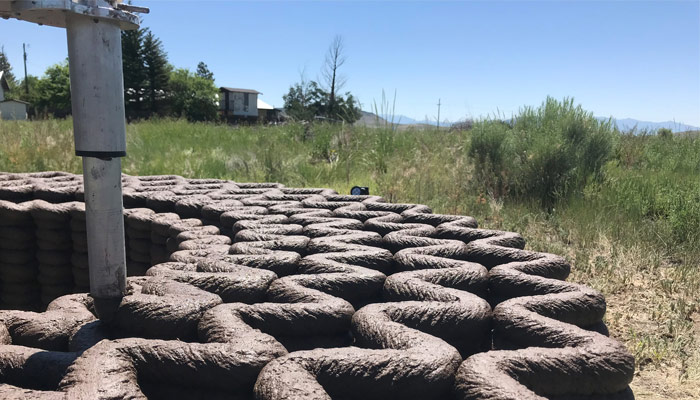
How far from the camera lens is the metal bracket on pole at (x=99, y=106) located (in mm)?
1730

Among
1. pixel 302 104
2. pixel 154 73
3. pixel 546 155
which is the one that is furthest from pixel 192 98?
pixel 546 155

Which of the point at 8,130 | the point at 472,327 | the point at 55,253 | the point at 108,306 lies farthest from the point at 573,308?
the point at 8,130

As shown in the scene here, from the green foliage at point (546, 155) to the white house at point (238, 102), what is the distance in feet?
173

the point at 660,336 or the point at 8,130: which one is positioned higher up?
the point at 8,130

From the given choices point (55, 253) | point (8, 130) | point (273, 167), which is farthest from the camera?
point (8, 130)

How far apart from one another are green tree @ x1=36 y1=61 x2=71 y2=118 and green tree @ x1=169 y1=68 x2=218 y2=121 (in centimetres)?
935

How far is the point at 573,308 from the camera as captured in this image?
2020 millimetres

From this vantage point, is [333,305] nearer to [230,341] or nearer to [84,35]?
[230,341]

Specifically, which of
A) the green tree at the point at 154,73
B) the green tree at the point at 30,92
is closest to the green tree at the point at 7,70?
the green tree at the point at 30,92

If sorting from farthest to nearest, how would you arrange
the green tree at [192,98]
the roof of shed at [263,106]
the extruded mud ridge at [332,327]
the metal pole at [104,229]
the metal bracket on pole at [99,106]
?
the roof of shed at [263,106], the green tree at [192,98], the metal pole at [104,229], the metal bracket on pole at [99,106], the extruded mud ridge at [332,327]

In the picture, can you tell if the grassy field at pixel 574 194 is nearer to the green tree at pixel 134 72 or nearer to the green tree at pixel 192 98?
the green tree at pixel 134 72

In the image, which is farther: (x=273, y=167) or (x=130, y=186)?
(x=273, y=167)

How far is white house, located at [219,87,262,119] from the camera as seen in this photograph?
6078cm

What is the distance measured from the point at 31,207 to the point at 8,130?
8.78 m
